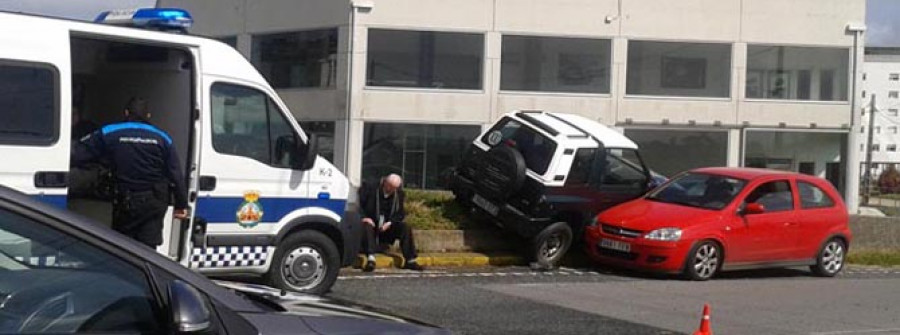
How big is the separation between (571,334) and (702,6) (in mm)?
24858

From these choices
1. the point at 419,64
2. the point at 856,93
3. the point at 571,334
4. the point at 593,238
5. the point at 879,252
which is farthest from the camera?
the point at 856,93

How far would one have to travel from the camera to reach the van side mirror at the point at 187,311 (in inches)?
116

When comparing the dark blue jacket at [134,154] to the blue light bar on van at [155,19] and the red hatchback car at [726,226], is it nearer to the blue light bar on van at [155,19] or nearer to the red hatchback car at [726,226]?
the blue light bar on van at [155,19]

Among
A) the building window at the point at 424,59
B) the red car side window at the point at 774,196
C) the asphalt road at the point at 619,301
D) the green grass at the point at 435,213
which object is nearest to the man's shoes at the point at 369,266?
the asphalt road at the point at 619,301

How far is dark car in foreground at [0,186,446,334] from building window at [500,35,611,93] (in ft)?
90.8

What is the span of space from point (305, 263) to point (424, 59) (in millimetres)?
20775

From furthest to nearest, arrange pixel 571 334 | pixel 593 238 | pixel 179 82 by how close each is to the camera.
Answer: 1. pixel 593 238
2. pixel 179 82
3. pixel 571 334

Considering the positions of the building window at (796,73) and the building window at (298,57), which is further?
the building window at (796,73)

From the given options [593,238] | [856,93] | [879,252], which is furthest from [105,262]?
[856,93]

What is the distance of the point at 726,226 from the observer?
13359 millimetres

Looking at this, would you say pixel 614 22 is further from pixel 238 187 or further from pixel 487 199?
pixel 238 187

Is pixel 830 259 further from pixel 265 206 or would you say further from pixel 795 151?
pixel 795 151

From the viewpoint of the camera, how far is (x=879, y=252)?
1786 centimetres

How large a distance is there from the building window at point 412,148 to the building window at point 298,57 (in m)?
2.12
